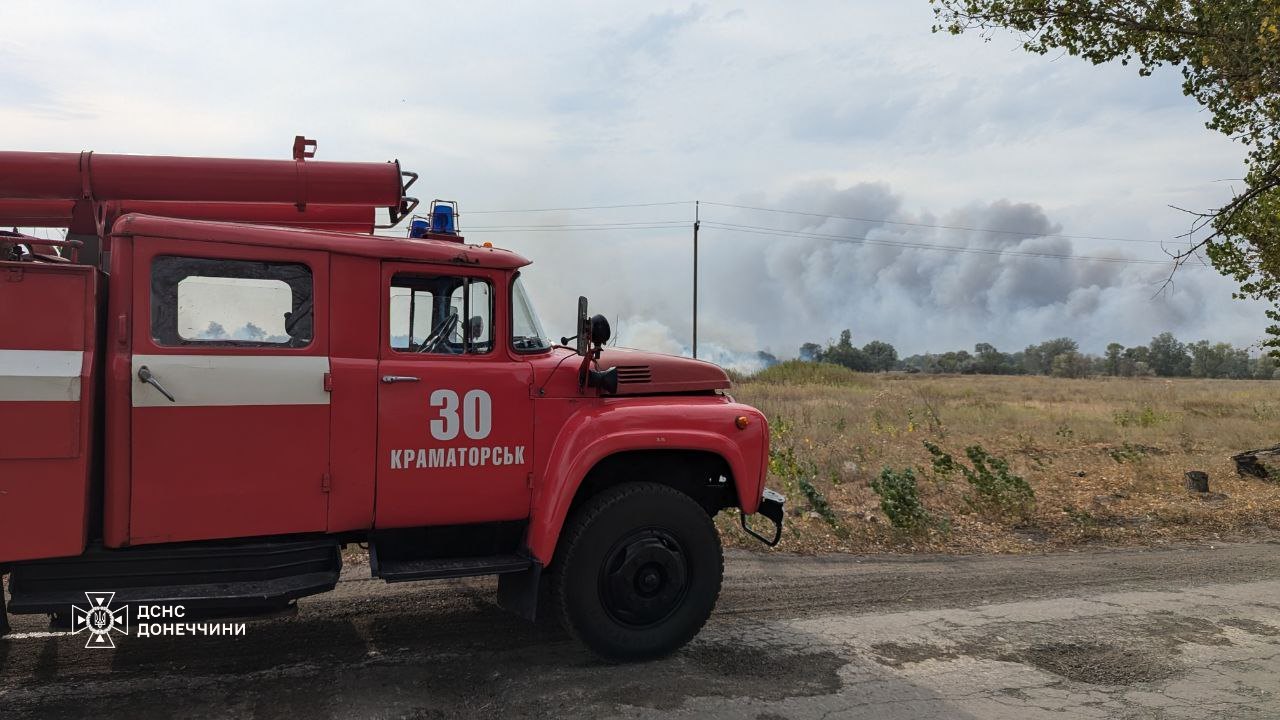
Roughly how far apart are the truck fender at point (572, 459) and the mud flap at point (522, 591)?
14 cm

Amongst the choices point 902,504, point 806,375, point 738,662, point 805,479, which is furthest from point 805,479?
point 806,375

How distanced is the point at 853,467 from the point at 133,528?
1009cm

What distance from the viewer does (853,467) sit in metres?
12.3

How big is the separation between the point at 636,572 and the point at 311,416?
6.78 feet

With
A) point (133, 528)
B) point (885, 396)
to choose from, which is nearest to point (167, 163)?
point (133, 528)

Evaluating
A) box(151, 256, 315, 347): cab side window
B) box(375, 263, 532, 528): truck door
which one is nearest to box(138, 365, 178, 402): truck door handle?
box(151, 256, 315, 347): cab side window

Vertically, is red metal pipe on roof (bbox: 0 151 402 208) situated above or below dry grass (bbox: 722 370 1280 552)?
above

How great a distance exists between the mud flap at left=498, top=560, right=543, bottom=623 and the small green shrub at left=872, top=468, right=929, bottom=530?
5.12 m

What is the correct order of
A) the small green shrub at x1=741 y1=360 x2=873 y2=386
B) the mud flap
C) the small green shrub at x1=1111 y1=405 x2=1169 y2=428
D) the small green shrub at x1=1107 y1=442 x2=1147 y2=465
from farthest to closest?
1. the small green shrub at x1=741 y1=360 x2=873 y2=386
2. the small green shrub at x1=1111 y1=405 x2=1169 y2=428
3. the small green shrub at x1=1107 y1=442 x2=1147 y2=465
4. the mud flap

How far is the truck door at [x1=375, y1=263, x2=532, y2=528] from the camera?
179 inches

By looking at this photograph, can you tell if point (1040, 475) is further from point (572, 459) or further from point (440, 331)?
point (440, 331)

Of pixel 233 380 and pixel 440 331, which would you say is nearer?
pixel 233 380

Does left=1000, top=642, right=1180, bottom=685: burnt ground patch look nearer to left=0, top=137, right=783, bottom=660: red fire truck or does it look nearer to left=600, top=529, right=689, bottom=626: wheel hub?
left=0, top=137, right=783, bottom=660: red fire truck

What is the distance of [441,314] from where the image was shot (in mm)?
4793
